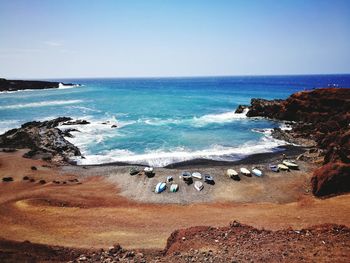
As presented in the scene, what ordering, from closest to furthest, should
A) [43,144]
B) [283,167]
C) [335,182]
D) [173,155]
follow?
[335,182], [283,167], [173,155], [43,144]

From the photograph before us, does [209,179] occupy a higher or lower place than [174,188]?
higher

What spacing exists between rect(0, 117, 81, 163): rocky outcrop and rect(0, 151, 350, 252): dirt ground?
6.21m

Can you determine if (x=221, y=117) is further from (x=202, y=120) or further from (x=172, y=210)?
(x=172, y=210)

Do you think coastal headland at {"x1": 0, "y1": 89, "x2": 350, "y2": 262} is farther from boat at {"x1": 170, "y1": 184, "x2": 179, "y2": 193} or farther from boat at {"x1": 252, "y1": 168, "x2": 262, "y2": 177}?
boat at {"x1": 252, "y1": 168, "x2": 262, "y2": 177}

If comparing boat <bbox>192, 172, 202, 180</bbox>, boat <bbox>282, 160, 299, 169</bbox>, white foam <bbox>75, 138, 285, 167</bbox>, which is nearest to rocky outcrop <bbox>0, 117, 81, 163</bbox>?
white foam <bbox>75, 138, 285, 167</bbox>

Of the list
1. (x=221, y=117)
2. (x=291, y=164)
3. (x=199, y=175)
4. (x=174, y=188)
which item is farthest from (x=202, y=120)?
(x=174, y=188)

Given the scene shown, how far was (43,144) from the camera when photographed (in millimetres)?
47125

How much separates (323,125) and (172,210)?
129 feet

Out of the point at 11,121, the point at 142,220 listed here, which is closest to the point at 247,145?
the point at 142,220

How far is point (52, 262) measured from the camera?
1484 centimetres

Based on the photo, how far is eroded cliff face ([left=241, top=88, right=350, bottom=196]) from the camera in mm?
28484

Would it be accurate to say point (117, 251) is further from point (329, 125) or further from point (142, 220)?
point (329, 125)

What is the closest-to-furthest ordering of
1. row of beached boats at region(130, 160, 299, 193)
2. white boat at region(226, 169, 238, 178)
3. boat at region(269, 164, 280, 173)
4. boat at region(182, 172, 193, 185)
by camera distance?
row of beached boats at region(130, 160, 299, 193)
boat at region(182, 172, 193, 185)
white boat at region(226, 169, 238, 178)
boat at region(269, 164, 280, 173)

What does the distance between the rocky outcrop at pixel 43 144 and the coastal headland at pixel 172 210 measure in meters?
0.18
